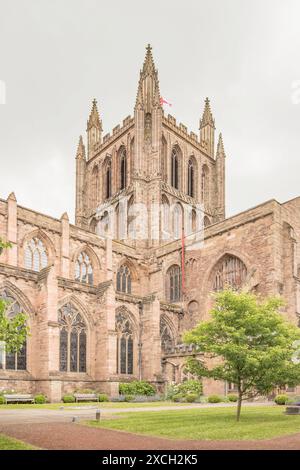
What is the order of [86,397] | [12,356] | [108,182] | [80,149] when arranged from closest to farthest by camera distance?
[86,397]
[12,356]
[108,182]
[80,149]

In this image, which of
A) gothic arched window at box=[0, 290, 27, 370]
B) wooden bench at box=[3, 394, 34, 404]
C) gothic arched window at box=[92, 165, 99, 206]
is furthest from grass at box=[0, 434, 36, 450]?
gothic arched window at box=[92, 165, 99, 206]

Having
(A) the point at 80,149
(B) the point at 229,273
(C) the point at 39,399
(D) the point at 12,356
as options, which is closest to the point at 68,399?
(C) the point at 39,399

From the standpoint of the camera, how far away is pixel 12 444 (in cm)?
1191

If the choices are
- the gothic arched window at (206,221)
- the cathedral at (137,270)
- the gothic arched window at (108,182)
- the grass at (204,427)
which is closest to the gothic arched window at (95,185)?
the gothic arched window at (108,182)

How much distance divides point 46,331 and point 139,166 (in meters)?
34.1

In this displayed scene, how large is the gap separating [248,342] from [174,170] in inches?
2076

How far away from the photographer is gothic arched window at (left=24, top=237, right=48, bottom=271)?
44.5 m

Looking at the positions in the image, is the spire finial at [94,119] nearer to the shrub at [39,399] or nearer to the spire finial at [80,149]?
the spire finial at [80,149]

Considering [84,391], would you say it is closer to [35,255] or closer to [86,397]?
[86,397]

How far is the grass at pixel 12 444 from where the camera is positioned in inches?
448

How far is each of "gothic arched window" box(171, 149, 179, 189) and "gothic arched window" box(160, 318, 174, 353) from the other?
28.0 m

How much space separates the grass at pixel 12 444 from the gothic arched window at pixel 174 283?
3921cm

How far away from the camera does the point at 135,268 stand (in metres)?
54.6

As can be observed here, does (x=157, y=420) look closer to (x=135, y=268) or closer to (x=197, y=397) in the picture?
(x=197, y=397)
